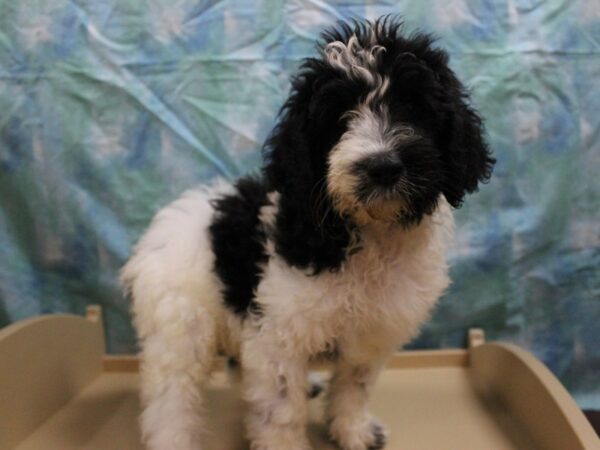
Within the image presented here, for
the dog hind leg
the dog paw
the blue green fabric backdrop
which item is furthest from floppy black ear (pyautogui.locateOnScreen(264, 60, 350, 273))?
the blue green fabric backdrop

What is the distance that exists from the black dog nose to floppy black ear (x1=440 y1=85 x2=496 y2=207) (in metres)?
0.20

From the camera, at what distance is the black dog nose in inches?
57.7

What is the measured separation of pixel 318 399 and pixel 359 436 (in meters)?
0.41

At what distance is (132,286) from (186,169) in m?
0.74

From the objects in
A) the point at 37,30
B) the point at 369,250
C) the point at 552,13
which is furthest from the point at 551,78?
the point at 37,30

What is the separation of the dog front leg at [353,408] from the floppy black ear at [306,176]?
0.49 m

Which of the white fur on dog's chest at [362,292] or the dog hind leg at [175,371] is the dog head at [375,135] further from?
the dog hind leg at [175,371]

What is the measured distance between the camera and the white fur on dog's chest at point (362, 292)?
1713mm

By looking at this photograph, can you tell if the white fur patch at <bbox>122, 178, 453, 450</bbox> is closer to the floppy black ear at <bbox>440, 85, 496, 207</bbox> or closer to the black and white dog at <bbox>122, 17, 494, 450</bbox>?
the black and white dog at <bbox>122, 17, 494, 450</bbox>

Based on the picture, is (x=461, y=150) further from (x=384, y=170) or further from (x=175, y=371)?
(x=175, y=371)

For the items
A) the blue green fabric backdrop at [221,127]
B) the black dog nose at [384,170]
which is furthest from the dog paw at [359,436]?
the black dog nose at [384,170]

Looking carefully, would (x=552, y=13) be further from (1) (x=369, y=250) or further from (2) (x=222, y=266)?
(2) (x=222, y=266)

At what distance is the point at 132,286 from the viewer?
2064 millimetres

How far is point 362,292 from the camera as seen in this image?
67.9 inches
